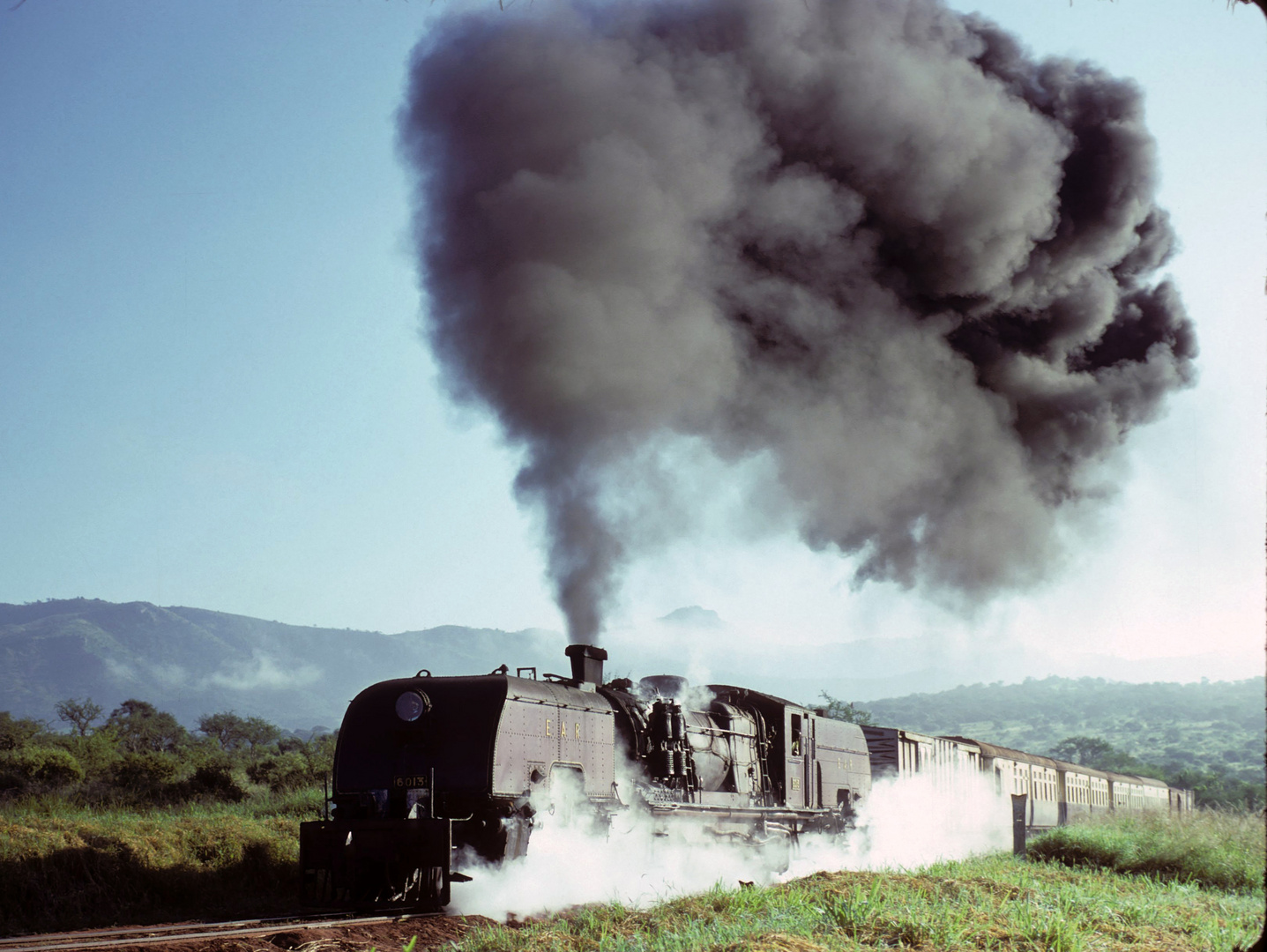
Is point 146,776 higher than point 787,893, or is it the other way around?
point 787,893

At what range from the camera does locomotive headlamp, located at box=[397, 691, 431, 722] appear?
1041 centimetres

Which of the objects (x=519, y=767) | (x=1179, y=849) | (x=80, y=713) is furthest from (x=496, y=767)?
(x=80, y=713)

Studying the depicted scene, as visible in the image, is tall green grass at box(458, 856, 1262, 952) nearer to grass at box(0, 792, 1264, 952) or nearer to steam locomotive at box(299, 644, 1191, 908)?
grass at box(0, 792, 1264, 952)

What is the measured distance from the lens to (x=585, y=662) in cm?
1309

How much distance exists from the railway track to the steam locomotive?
63 centimetres

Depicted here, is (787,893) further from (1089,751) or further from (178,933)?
(1089,751)

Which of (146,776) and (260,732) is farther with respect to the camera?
(260,732)

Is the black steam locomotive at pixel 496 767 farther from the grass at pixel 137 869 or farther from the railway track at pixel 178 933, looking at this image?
the grass at pixel 137 869

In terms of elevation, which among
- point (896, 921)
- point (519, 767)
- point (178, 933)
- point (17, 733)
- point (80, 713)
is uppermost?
point (519, 767)

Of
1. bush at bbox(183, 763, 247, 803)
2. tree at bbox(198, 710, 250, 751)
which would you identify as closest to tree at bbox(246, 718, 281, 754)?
tree at bbox(198, 710, 250, 751)

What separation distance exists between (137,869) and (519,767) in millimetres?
5355

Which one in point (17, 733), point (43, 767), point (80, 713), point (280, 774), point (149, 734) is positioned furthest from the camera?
point (80, 713)

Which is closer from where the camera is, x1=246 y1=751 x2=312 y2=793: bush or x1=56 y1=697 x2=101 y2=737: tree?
x1=246 y1=751 x2=312 y2=793: bush

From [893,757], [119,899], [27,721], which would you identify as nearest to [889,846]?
[893,757]
